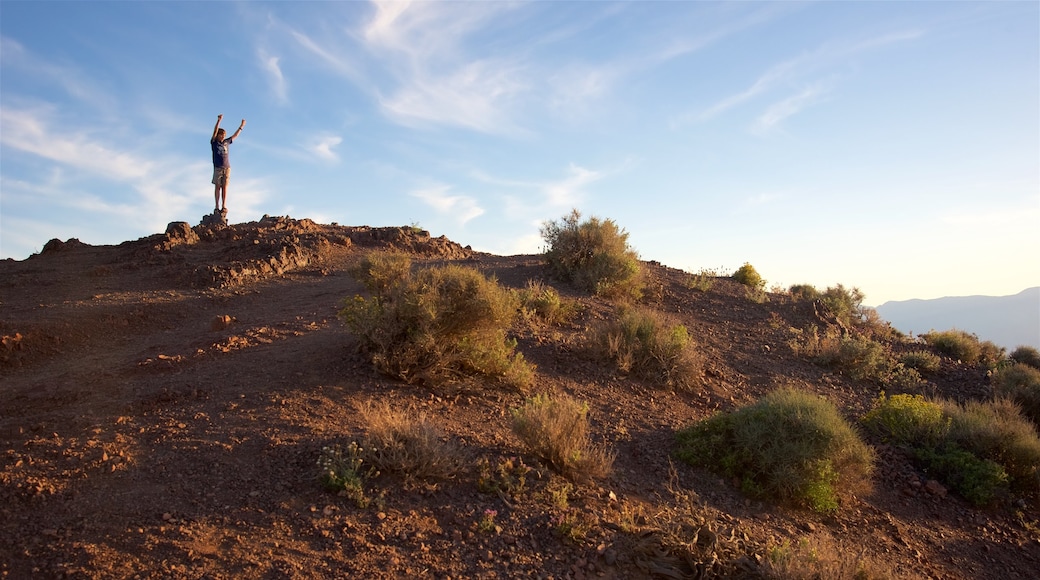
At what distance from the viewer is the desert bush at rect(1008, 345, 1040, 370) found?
1281 centimetres

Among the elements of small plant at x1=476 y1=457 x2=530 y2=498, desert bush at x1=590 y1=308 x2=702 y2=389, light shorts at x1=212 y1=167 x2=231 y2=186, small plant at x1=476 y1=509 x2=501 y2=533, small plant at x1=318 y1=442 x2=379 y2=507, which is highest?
light shorts at x1=212 y1=167 x2=231 y2=186

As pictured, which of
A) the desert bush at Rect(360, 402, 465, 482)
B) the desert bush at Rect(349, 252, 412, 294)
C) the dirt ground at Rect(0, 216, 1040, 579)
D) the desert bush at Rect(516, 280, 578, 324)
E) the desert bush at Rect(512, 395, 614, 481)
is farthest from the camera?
the desert bush at Rect(516, 280, 578, 324)

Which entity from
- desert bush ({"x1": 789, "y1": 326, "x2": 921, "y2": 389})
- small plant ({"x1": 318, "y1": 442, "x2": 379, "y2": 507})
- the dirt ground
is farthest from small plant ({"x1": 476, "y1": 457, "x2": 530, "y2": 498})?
desert bush ({"x1": 789, "y1": 326, "x2": 921, "y2": 389})

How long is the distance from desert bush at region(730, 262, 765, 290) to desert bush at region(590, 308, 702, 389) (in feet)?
23.0

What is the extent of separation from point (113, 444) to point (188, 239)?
1012 cm

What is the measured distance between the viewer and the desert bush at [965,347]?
1250 cm

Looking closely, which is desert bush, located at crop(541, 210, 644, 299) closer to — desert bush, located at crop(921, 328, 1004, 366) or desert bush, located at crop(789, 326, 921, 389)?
desert bush, located at crop(789, 326, 921, 389)

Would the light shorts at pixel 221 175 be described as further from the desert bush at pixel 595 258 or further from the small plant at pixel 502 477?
the small plant at pixel 502 477

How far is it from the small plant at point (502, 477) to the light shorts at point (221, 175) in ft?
37.1

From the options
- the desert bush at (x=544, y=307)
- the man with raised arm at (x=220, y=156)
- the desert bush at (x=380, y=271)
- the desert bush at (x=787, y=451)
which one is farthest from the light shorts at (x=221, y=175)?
the desert bush at (x=787, y=451)

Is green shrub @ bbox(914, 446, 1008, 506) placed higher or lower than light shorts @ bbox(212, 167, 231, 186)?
lower

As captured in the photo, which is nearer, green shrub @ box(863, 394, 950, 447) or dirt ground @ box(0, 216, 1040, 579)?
dirt ground @ box(0, 216, 1040, 579)

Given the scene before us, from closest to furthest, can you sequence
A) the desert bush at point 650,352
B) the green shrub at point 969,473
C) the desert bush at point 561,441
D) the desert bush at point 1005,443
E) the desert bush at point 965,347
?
the desert bush at point 561,441, the green shrub at point 969,473, the desert bush at point 1005,443, the desert bush at point 650,352, the desert bush at point 965,347

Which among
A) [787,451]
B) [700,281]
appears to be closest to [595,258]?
[700,281]
